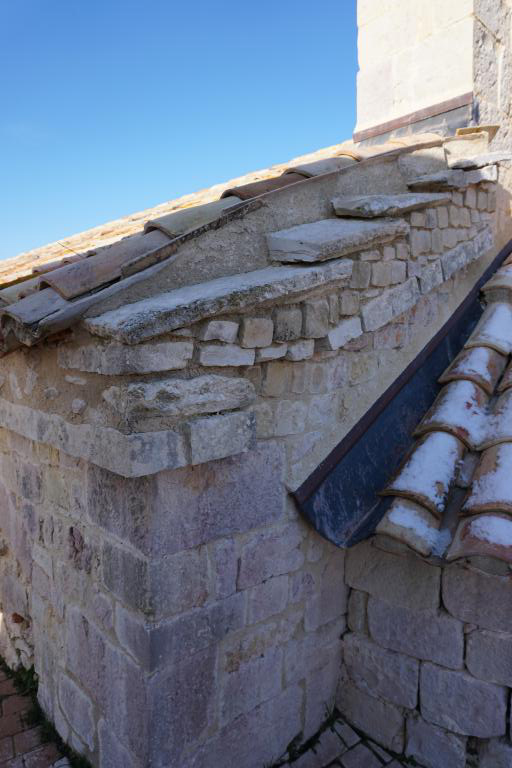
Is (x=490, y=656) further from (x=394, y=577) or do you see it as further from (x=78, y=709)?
(x=78, y=709)

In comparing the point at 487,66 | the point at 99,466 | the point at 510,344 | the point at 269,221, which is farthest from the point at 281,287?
the point at 487,66

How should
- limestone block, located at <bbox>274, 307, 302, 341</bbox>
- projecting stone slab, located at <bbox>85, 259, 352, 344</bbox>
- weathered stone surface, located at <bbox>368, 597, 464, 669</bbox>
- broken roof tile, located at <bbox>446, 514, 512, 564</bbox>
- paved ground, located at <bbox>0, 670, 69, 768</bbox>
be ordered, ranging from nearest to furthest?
projecting stone slab, located at <bbox>85, 259, 352, 344</bbox> < broken roof tile, located at <bbox>446, 514, 512, 564</bbox> < limestone block, located at <bbox>274, 307, 302, 341</bbox> < weathered stone surface, located at <bbox>368, 597, 464, 669</bbox> < paved ground, located at <bbox>0, 670, 69, 768</bbox>

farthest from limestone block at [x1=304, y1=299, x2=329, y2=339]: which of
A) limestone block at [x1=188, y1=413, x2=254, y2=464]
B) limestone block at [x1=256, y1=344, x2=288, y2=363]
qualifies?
limestone block at [x1=188, y1=413, x2=254, y2=464]

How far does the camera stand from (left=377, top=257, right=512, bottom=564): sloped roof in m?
1.91

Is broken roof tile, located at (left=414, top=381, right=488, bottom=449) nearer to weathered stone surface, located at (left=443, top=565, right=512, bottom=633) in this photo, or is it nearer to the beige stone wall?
weathered stone surface, located at (left=443, top=565, right=512, bottom=633)

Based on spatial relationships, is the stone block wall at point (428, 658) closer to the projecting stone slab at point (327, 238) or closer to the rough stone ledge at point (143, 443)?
the rough stone ledge at point (143, 443)

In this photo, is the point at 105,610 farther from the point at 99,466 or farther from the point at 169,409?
the point at 169,409

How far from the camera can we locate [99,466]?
199 centimetres

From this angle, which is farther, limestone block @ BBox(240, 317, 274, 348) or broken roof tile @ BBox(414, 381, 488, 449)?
broken roof tile @ BBox(414, 381, 488, 449)

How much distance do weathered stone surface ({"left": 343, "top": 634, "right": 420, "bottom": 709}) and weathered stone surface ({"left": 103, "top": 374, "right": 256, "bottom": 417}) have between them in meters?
1.41

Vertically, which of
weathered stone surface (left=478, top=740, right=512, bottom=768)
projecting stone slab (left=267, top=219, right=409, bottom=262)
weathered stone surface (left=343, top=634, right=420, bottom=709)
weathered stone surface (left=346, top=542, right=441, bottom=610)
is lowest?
weathered stone surface (left=478, top=740, right=512, bottom=768)

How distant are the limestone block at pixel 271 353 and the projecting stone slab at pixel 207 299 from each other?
0.61 ft

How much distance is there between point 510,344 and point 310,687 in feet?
6.15

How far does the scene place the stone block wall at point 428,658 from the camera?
2150 mm
